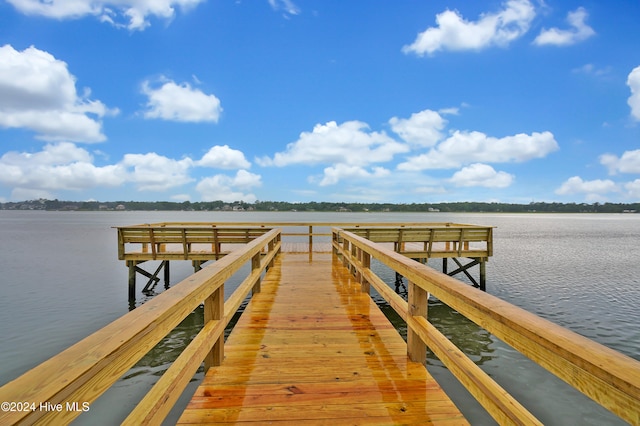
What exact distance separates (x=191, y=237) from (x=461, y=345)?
7.80 m

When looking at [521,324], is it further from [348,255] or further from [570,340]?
[348,255]

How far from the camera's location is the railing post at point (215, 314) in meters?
2.56

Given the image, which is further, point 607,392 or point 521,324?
point 521,324

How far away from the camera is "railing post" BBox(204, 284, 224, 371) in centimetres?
256

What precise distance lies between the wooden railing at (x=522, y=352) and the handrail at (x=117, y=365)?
1577 mm

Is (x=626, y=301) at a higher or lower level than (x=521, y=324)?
lower

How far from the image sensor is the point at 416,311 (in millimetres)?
2619

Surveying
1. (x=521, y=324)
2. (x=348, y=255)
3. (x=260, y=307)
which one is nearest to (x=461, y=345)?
(x=348, y=255)

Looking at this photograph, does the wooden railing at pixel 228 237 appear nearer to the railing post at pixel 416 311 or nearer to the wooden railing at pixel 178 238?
the wooden railing at pixel 178 238

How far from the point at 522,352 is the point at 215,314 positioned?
2148mm

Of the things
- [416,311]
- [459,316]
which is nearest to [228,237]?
[459,316]

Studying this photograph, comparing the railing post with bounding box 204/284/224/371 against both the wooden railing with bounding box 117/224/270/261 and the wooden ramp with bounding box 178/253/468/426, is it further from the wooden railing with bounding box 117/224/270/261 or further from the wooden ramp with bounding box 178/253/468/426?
the wooden railing with bounding box 117/224/270/261

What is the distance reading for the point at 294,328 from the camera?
364 cm

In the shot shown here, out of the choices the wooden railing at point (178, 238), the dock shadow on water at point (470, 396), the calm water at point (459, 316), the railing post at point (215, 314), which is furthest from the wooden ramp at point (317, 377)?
the wooden railing at point (178, 238)
